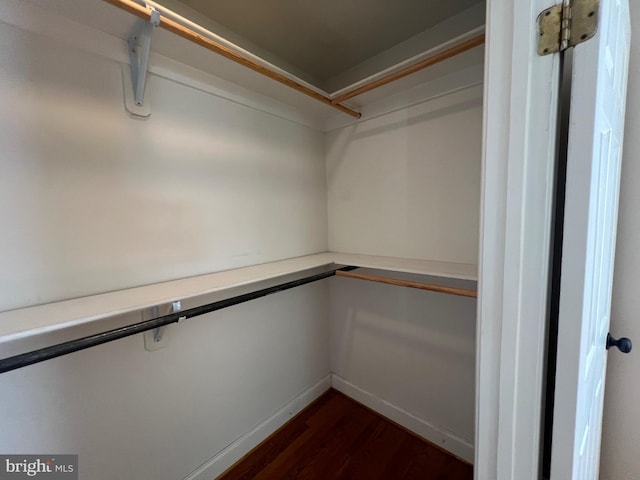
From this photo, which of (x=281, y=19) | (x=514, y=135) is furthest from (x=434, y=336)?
(x=281, y=19)

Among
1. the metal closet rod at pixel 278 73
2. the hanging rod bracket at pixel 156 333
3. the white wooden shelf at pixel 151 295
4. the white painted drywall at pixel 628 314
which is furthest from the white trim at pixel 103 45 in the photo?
the white painted drywall at pixel 628 314

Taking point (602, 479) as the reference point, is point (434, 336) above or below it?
above

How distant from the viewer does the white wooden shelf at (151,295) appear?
72 centimetres

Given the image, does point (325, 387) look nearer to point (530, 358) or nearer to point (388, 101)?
point (530, 358)

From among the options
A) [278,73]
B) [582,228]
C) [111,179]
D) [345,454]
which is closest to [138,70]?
[111,179]

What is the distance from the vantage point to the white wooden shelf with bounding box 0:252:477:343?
28.3 inches

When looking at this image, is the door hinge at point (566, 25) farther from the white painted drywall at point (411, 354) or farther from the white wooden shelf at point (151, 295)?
the white painted drywall at point (411, 354)

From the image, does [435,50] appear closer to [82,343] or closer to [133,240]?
[133,240]

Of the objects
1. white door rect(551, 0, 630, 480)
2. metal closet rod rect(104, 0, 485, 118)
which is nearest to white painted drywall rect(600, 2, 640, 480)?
white door rect(551, 0, 630, 480)

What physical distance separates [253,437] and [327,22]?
2344 mm

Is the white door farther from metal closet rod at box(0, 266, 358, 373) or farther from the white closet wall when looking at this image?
metal closet rod at box(0, 266, 358, 373)

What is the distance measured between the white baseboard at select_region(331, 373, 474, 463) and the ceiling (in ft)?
7.41

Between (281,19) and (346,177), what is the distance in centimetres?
92

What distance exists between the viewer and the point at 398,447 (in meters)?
1.54
